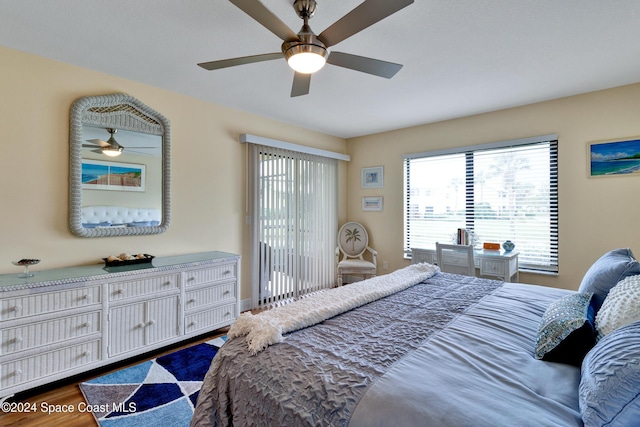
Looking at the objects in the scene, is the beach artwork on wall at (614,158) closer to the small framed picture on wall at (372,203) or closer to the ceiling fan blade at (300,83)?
the small framed picture on wall at (372,203)

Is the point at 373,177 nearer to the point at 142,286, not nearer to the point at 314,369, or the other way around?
the point at 142,286

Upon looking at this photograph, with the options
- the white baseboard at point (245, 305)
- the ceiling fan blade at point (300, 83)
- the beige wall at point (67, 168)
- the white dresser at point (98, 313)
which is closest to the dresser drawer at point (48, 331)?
the white dresser at point (98, 313)

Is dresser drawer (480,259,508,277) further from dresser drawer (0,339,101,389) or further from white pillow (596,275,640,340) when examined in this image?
dresser drawer (0,339,101,389)

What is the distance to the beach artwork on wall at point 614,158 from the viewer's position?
290 centimetres

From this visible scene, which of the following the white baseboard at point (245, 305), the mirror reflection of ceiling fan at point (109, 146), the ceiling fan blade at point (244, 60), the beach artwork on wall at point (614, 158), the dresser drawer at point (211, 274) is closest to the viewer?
the ceiling fan blade at point (244, 60)

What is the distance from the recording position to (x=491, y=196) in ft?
12.4

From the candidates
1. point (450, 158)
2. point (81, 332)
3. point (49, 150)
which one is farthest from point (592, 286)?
point (49, 150)

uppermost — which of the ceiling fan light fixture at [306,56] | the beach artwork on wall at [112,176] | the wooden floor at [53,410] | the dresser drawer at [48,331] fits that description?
the ceiling fan light fixture at [306,56]

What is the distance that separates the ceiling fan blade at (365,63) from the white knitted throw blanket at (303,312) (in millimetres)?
1476

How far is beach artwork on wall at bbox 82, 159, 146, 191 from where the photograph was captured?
2604 millimetres

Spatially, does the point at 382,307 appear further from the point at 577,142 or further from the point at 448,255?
the point at 577,142

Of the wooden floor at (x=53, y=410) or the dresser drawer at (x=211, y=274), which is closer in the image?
the wooden floor at (x=53, y=410)

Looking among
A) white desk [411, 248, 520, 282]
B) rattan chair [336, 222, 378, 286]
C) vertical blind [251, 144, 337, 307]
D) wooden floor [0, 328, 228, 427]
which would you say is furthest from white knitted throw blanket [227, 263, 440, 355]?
rattan chair [336, 222, 378, 286]

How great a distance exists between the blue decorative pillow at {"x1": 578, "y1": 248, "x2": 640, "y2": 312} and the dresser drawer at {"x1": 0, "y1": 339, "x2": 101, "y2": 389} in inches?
128
